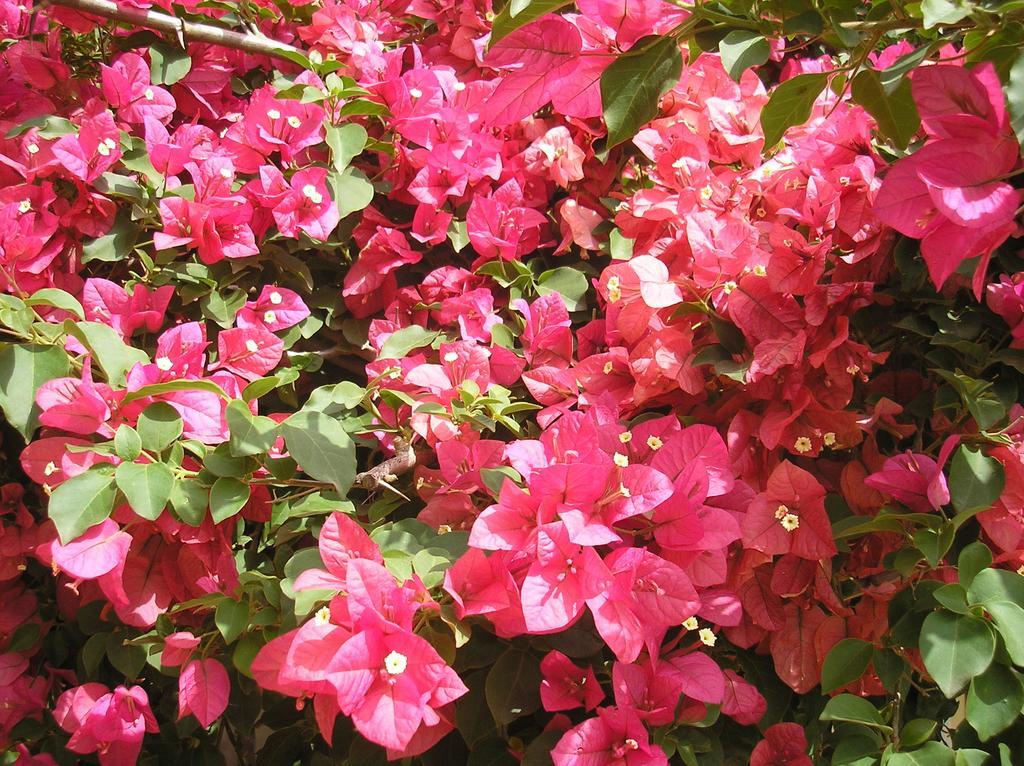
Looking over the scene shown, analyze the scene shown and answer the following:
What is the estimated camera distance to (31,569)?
139 cm

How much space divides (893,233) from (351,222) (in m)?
0.77

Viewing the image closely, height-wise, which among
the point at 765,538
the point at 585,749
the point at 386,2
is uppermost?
the point at 386,2

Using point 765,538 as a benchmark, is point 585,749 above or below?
below

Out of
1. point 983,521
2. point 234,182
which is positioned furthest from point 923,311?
point 234,182

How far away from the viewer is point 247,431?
1.00 meters

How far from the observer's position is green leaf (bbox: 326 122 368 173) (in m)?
1.34

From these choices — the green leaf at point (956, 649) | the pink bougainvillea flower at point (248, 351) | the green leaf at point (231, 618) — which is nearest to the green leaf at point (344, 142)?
the pink bougainvillea flower at point (248, 351)

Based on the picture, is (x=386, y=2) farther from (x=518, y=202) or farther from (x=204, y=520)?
(x=204, y=520)

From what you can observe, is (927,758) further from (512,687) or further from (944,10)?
(944,10)

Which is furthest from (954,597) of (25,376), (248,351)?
(25,376)

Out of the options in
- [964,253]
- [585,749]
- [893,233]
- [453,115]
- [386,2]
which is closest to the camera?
[964,253]

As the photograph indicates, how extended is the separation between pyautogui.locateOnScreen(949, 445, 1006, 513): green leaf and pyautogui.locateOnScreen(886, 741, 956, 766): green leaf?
233 mm

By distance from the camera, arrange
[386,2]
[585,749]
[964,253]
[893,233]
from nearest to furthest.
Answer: [964,253], [585,749], [893,233], [386,2]

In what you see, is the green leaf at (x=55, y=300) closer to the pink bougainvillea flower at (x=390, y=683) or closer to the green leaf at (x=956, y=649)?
the pink bougainvillea flower at (x=390, y=683)
